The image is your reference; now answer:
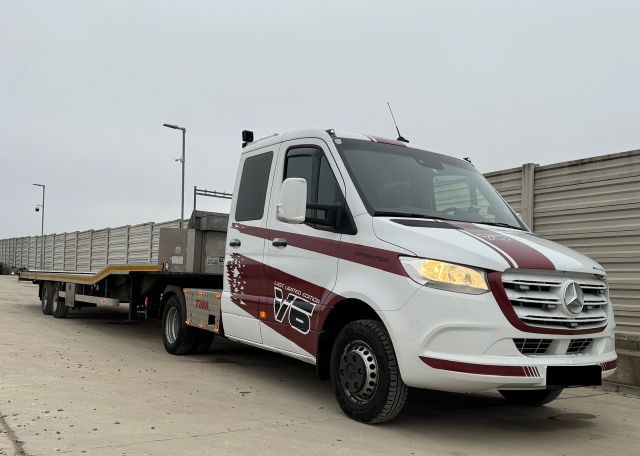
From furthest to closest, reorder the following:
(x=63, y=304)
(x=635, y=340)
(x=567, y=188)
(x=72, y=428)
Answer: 1. (x=63, y=304)
2. (x=567, y=188)
3. (x=635, y=340)
4. (x=72, y=428)

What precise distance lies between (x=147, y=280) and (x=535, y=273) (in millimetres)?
6408

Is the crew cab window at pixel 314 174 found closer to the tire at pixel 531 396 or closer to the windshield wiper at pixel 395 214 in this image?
the windshield wiper at pixel 395 214

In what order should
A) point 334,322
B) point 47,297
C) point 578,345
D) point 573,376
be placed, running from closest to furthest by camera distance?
point 573,376, point 578,345, point 334,322, point 47,297

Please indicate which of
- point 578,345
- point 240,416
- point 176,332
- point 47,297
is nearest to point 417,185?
point 578,345

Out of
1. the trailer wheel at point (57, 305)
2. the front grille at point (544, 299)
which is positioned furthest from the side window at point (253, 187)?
the trailer wheel at point (57, 305)

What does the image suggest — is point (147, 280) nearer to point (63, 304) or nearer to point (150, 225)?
point (63, 304)

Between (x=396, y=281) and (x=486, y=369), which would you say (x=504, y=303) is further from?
(x=396, y=281)

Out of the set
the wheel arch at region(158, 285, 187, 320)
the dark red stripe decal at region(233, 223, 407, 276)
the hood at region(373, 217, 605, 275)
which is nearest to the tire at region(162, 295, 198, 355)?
the wheel arch at region(158, 285, 187, 320)

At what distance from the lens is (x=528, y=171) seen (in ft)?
28.5

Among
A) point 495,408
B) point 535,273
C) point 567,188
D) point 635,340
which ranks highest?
point 567,188

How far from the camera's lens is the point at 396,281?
4.42 m

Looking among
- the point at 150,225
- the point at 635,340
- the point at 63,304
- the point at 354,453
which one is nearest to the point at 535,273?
the point at 354,453

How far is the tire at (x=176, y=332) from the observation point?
795 cm

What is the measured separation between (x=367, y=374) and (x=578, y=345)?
1.57 meters
